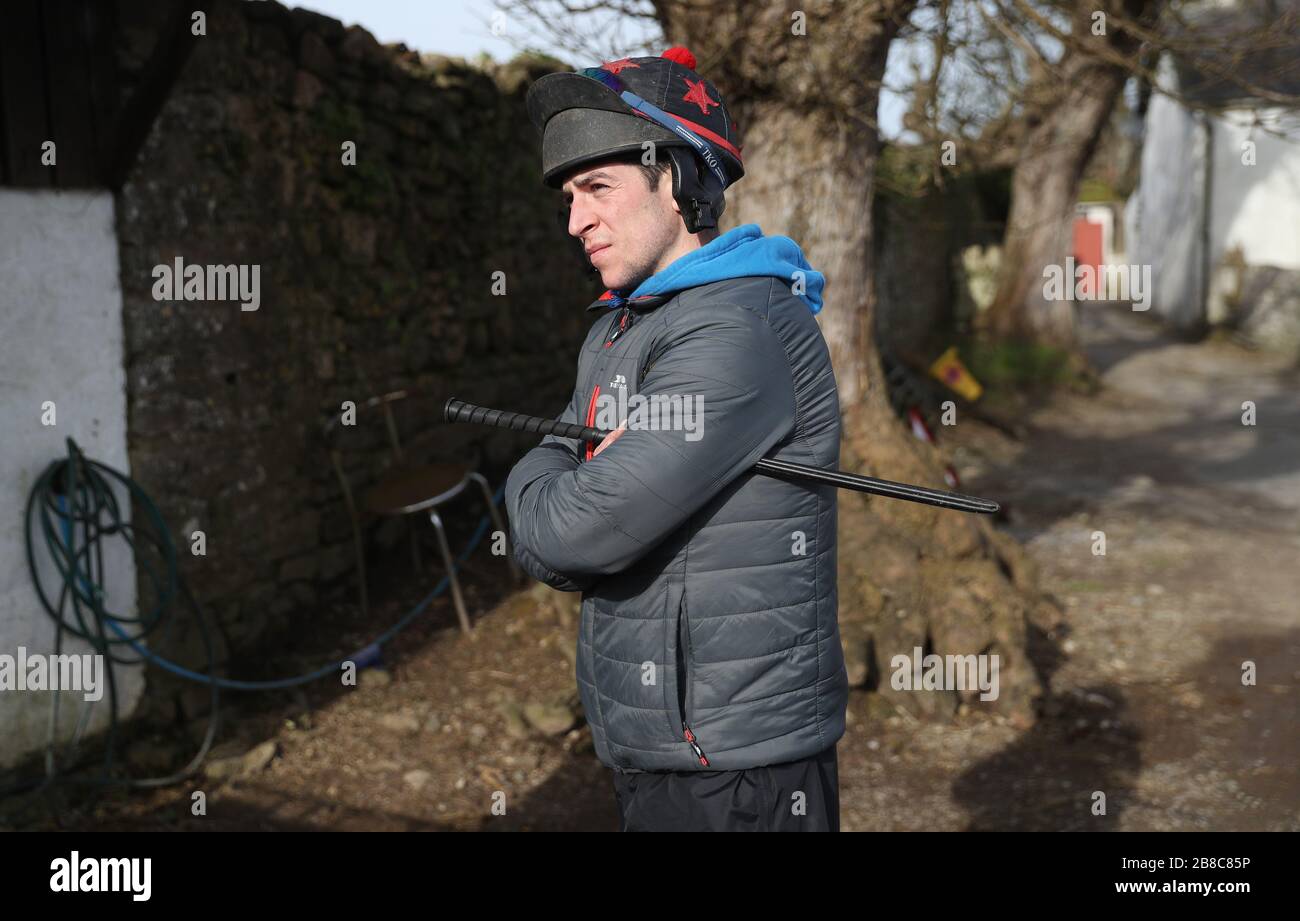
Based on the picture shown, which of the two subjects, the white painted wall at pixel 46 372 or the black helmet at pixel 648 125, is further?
the white painted wall at pixel 46 372

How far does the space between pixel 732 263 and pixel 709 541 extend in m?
0.48

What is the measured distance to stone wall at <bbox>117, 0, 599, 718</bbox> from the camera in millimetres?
4809

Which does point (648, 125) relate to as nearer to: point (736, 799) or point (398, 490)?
point (736, 799)

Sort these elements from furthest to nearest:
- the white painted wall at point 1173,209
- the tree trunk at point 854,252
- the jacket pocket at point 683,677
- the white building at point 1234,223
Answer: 1. the white painted wall at point 1173,209
2. the white building at point 1234,223
3. the tree trunk at point 854,252
4. the jacket pocket at point 683,677

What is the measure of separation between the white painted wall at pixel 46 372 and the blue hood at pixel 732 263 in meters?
2.97

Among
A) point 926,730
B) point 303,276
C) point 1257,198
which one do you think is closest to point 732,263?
point 926,730

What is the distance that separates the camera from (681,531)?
201 centimetres

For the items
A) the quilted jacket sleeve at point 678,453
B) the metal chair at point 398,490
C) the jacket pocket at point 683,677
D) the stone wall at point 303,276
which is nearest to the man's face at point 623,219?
the quilted jacket sleeve at point 678,453

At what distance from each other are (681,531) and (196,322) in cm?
356

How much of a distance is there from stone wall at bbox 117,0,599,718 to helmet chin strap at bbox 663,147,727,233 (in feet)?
10.5

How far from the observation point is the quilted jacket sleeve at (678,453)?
1.88 metres

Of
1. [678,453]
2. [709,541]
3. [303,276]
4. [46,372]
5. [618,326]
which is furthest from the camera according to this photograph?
[303,276]

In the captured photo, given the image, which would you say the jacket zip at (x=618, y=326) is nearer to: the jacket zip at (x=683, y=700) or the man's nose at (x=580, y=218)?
the man's nose at (x=580, y=218)

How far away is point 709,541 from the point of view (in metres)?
2.00
